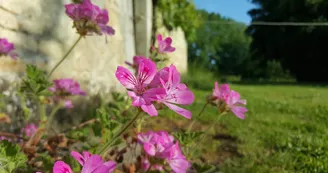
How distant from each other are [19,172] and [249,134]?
179 centimetres

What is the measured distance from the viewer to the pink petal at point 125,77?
65cm

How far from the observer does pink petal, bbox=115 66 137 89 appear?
648mm

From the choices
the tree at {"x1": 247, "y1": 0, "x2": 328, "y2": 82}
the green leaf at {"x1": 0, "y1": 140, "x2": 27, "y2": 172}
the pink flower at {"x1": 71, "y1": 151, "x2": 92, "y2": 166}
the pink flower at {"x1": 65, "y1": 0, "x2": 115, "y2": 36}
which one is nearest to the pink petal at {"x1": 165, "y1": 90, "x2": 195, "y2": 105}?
the pink flower at {"x1": 71, "y1": 151, "x2": 92, "y2": 166}

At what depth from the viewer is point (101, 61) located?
3.12 metres

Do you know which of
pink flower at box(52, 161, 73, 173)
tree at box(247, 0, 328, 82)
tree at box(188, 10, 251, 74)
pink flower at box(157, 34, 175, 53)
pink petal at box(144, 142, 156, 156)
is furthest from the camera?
tree at box(188, 10, 251, 74)

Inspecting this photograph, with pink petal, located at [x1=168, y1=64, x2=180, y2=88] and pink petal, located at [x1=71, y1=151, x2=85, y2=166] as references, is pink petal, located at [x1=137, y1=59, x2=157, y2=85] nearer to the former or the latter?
pink petal, located at [x1=168, y1=64, x2=180, y2=88]

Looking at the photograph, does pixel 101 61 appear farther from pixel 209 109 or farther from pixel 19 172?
pixel 19 172

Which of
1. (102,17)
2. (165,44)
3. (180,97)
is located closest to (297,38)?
(165,44)

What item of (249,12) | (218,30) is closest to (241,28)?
(218,30)

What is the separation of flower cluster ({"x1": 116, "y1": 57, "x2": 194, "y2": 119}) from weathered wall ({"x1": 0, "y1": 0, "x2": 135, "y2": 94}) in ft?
4.87

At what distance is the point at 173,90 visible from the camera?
72 cm

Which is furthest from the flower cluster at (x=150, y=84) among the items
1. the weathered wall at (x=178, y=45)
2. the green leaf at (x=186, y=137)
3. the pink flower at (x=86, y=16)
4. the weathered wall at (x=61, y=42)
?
the weathered wall at (x=178, y=45)

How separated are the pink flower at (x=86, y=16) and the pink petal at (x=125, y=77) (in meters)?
0.55

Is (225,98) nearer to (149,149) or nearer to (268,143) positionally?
(149,149)
